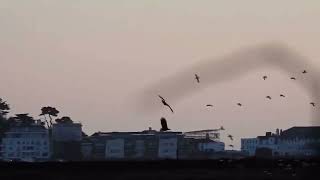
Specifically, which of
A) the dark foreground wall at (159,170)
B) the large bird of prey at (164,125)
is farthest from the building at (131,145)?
the large bird of prey at (164,125)

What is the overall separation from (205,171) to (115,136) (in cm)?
11998

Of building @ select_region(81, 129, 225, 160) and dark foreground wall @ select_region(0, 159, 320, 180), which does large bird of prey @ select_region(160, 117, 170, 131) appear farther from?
building @ select_region(81, 129, 225, 160)

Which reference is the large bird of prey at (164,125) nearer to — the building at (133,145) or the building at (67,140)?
the building at (67,140)

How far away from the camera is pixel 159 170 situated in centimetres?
3189

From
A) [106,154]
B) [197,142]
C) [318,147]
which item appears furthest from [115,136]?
[318,147]

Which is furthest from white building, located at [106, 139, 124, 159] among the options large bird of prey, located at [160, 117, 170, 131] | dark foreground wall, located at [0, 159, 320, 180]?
large bird of prey, located at [160, 117, 170, 131]

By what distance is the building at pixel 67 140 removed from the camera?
126 metres

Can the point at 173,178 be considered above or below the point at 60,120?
below

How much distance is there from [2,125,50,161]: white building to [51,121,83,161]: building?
692cm

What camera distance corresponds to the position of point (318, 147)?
2089 cm

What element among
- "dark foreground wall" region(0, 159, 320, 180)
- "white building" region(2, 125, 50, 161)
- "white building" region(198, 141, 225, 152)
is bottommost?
"dark foreground wall" region(0, 159, 320, 180)

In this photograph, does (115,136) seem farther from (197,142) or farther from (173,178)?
(173,178)

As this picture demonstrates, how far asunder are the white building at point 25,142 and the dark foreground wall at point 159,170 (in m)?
123

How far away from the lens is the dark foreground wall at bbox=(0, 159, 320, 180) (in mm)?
30562
